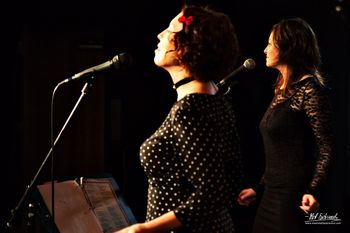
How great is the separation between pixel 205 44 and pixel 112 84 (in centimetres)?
246

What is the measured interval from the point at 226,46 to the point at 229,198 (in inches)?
A: 20.9

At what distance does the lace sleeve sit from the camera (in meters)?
1.99

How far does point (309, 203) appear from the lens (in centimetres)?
195

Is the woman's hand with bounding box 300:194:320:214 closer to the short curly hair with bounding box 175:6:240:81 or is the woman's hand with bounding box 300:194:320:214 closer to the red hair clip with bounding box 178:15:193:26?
the short curly hair with bounding box 175:6:240:81

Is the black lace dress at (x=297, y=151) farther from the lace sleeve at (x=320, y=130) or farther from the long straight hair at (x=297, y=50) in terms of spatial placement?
the long straight hair at (x=297, y=50)

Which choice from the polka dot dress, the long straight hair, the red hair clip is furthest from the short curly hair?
the long straight hair

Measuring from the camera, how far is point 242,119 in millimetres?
3873

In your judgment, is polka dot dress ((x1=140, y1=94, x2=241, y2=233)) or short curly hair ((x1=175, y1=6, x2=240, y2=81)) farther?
short curly hair ((x1=175, y1=6, x2=240, y2=81))

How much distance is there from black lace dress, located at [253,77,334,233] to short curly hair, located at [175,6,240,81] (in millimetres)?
700

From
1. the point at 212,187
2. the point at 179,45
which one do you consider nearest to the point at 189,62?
the point at 179,45

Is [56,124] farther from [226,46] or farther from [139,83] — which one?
[226,46]

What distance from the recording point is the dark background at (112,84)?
12.1 ft

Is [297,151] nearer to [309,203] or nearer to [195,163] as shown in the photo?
[309,203]

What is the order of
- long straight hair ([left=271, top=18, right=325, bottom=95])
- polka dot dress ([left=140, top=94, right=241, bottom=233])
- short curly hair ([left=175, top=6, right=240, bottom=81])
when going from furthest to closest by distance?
long straight hair ([left=271, top=18, right=325, bottom=95]) → short curly hair ([left=175, top=6, right=240, bottom=81]) → polka dot dress ([left=140, top=94, right=241, bottom=233])
